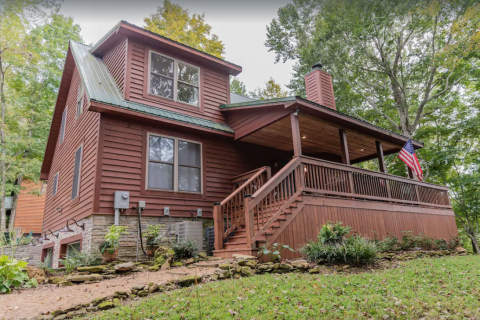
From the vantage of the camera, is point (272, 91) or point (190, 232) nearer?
point (190, 232)

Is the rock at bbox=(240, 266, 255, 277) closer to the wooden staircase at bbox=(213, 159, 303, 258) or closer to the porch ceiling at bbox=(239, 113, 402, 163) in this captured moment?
the wooden staircase at bbox=(213, 159, 303, 258)

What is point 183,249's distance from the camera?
7.34 m

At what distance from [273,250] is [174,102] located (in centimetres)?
538

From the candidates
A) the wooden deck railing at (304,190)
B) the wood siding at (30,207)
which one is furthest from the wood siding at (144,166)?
the wood siding at (30,207)

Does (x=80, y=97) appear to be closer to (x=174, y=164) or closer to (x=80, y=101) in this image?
(x=80, y=101)

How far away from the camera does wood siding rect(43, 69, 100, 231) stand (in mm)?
8156

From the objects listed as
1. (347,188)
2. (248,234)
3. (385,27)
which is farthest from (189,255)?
(385,27)

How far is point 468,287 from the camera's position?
14.8 feet

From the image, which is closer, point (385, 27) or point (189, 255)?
point (189, 255)

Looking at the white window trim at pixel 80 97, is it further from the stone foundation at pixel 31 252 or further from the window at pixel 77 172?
the stone foundation at pixel 31 252

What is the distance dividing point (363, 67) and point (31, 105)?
771 inches

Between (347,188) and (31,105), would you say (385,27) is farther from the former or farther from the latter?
(31,105)

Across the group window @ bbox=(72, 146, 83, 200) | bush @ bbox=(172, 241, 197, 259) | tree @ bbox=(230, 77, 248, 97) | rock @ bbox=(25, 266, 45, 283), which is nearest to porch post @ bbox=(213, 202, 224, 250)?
bush @ bbox=(172, 241, 197, 259)

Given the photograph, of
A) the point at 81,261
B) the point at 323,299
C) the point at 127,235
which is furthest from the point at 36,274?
the point at 323,299
